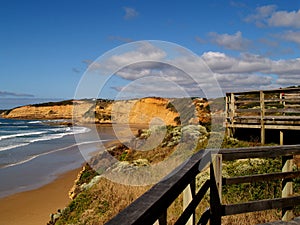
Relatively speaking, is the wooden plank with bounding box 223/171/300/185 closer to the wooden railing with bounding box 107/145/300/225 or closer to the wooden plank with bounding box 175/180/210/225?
the wooden railing with bounding box 107/145/300/225

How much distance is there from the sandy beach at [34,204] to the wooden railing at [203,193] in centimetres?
710

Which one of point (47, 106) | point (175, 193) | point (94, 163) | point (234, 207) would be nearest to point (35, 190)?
point (94, 163)

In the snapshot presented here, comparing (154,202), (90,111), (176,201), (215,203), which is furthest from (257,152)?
(90,111)

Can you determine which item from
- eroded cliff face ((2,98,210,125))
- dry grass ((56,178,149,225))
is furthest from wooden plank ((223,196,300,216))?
eroded cliff face ((2,98,210,125))

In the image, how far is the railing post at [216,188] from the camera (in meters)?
3.49

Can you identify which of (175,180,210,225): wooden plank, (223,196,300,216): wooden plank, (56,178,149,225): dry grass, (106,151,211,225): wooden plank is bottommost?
(56,178,149,225): dry grass

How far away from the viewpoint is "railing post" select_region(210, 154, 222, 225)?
11.5 feet

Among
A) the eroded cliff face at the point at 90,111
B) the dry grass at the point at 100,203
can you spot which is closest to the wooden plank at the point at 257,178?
the dry grass at the point at 100,203

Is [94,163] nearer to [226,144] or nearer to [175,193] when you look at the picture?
[226,144]

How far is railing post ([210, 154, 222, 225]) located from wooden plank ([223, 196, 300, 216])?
4.0 inches

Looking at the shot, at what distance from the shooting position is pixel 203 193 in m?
3.35

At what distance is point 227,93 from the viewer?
1309cm

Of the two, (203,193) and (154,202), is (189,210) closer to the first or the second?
(203,193)

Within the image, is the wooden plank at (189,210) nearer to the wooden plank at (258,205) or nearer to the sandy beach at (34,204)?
the wooden plank at (258,205)
